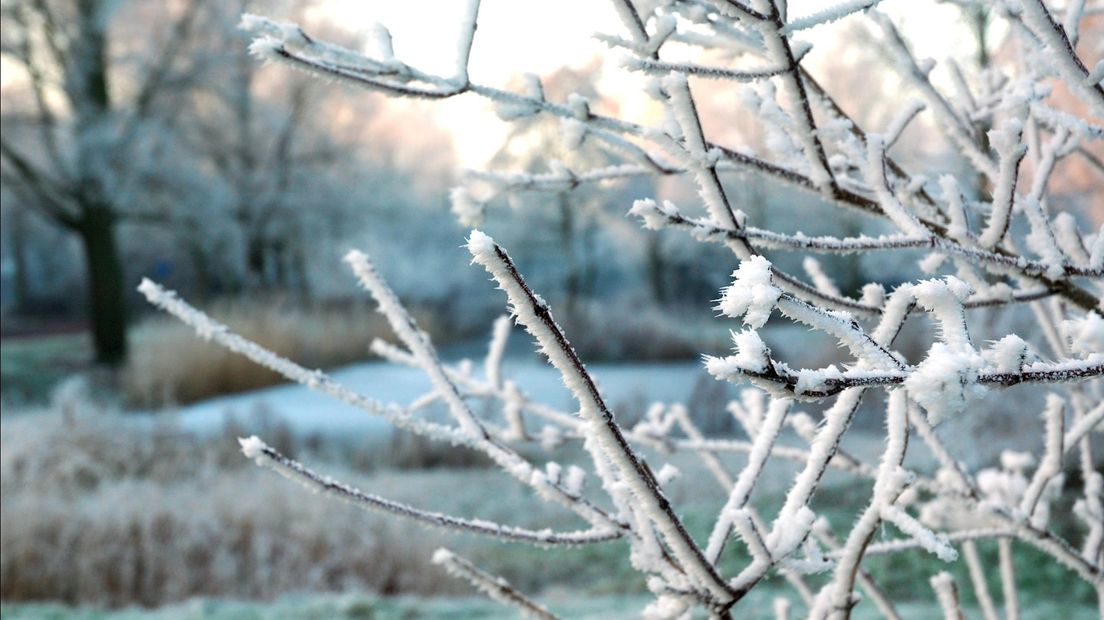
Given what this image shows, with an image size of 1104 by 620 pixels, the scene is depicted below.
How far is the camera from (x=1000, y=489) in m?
1.63

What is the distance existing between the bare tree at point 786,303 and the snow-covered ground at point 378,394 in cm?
450

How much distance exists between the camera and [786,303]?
0.36 m

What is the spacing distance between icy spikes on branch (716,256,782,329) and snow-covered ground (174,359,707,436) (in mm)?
4904

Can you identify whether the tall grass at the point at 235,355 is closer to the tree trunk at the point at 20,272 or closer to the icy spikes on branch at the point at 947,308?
the tree trunk at the point at 20,272

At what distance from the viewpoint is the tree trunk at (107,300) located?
7598mm

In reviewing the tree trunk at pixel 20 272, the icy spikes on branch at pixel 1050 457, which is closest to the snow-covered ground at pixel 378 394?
the tree trunk at pixel 20 272

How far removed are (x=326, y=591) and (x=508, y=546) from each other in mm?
1038

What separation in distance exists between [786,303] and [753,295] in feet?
0.05

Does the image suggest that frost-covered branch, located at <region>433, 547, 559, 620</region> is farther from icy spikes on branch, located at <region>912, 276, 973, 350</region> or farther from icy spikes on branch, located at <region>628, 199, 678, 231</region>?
icy spikes on branch, located at <region>912, 276, 973, 350</region>

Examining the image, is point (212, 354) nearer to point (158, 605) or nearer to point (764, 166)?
point (158, 605)

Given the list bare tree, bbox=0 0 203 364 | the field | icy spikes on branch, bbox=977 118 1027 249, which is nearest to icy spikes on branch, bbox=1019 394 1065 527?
icy spikes on branch, bbox=977 118 1027 249

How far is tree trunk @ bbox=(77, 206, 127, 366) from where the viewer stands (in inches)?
299

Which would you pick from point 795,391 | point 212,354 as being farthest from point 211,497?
point 795,391

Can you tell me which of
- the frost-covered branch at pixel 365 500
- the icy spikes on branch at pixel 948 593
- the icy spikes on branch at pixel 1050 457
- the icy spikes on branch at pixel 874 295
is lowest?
the icy spikes on branch at pixel 948 593
